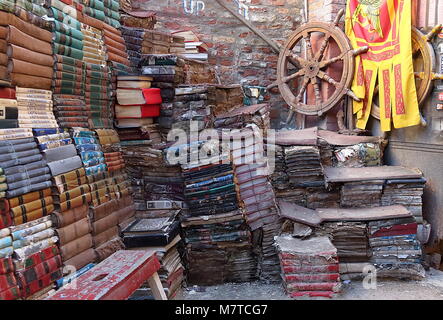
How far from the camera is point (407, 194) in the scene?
160 inches

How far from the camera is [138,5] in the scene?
5680mm

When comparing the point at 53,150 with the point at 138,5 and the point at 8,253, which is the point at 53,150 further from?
the point at 138,5

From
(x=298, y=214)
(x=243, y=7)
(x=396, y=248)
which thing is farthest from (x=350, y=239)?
(x=243, y=7)

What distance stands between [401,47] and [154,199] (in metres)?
3.05

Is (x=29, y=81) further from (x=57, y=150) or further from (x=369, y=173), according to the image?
(x=369, y=173)

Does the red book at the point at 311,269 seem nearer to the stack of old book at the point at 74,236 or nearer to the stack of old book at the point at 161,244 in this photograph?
the stack of old book at the point at 161,244

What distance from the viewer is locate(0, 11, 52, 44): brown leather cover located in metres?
2.51

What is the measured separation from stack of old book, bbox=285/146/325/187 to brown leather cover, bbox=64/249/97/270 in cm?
210

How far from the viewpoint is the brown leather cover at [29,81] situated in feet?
8.60

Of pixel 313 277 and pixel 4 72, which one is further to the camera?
pixel 313 277

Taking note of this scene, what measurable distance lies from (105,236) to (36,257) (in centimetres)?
85

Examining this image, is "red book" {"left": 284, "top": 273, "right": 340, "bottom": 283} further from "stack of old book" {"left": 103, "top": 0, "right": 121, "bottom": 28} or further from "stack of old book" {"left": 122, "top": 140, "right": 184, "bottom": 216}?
"stack of old book" {"left": 103, "top": 0, "right": 121, "bottom": 28}

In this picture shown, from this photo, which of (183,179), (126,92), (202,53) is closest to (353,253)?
(183,179)

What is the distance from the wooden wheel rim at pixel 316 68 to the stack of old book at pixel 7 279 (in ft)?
13.4
